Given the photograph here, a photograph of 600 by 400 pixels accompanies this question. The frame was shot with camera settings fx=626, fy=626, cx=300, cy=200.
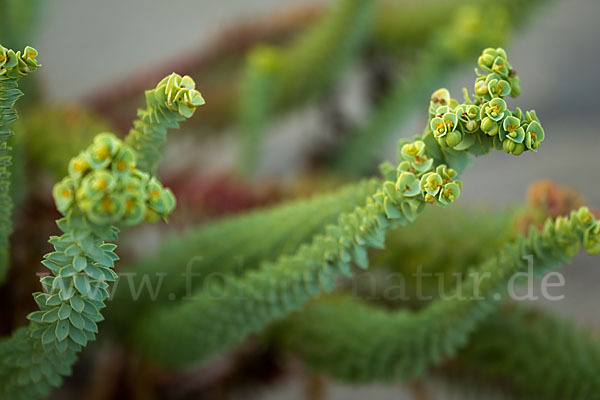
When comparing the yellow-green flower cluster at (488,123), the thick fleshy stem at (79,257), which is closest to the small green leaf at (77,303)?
the thick fleshy stem at (79,257)

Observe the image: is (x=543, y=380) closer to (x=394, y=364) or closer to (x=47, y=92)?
(x=394, y=364)

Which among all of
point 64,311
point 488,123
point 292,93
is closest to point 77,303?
point 64,311

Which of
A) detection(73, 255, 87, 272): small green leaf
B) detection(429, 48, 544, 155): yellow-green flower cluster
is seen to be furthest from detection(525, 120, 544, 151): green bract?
detection(73, 255, 87, 272): small green leaf

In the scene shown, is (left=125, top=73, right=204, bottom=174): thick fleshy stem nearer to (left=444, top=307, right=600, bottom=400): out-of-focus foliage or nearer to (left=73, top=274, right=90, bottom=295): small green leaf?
(left=73, top=274, right=90, bottom=295): small green leaf

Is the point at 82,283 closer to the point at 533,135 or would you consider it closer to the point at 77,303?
the point at 77,303

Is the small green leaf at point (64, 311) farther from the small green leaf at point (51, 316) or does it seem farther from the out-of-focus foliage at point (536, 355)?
the out-of-focus foliage at point (536, 355)

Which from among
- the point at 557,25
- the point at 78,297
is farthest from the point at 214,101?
the point at 557,25

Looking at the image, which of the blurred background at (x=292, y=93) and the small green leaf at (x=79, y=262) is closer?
the small green leaf at (x=79, y=262)
